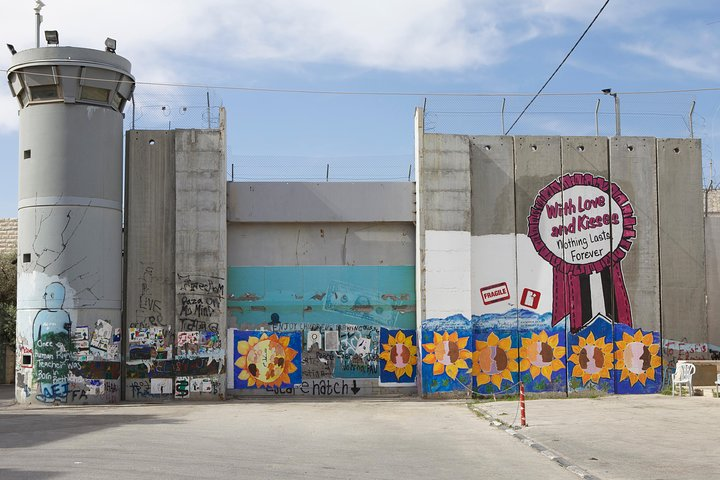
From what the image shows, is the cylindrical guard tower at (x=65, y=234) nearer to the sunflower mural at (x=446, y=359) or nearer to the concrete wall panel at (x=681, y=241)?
the sunflower mural at (x=446, y=359)

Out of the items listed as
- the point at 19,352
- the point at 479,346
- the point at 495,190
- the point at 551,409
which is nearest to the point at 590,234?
the point at 495,190

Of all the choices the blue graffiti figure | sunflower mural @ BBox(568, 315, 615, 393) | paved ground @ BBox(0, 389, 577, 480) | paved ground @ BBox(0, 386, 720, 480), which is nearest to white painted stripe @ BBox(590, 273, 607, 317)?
sunflower mural @ BBox(568, 315, 615, 393)

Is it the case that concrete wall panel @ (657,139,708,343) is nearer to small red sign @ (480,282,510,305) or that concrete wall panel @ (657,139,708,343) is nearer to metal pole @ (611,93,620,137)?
metal pole @ (611,93,620,137)

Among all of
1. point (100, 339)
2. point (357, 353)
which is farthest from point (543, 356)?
point (100, 339)

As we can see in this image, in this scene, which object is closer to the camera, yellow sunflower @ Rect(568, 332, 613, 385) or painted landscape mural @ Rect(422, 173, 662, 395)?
painted landscape mural @ Rect(422, 173, 662, 395)

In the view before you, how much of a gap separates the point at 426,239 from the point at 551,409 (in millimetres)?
7193

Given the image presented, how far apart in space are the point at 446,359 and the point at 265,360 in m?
5.90

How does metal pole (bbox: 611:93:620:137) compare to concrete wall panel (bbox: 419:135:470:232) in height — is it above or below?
above

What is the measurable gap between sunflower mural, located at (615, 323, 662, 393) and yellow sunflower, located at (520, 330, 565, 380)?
1.91 meters

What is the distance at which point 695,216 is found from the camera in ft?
94.5

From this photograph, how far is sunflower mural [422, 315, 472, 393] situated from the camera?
27.4 metres

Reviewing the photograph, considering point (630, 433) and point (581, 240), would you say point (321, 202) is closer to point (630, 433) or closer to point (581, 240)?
point (581, 240)

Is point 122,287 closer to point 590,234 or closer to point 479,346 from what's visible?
point 479,346

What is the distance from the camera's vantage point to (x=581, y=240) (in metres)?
28.4
